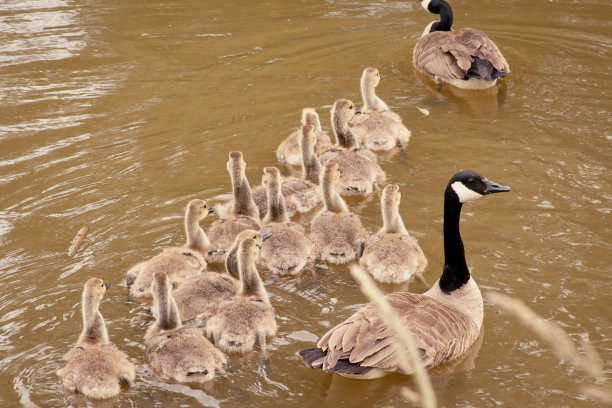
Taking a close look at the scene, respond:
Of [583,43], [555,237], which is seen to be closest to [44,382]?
[555,237]

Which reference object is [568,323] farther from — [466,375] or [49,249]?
[49,249]

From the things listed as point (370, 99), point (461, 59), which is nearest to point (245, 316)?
point (370, 99)

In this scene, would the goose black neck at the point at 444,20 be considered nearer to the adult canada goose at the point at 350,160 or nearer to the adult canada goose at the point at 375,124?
the adult canada goose at the point at 375,124

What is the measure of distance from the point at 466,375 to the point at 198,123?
585 centimetres

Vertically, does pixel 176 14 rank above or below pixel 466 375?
above

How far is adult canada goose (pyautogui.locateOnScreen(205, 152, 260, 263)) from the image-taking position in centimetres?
738

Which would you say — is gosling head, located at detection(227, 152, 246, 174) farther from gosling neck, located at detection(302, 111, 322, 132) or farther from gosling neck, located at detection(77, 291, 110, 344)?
gosling neck, located at detection(77, 291, 110, 344)

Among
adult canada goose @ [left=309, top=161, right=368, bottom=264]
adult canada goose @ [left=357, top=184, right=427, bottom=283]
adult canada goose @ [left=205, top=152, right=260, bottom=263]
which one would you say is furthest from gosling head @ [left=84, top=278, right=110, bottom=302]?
adult canada goose @ [left=357, top=184, right=427, bottom=283]

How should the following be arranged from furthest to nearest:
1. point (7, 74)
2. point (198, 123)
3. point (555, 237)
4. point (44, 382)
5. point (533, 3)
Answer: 1. point (533, 3)
2. point (7, 74)
3. point (198, 123)
4. point (555, 237)
5. point (44, 382)

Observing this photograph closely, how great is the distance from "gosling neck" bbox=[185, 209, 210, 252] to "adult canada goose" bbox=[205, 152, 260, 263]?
0.26 ft

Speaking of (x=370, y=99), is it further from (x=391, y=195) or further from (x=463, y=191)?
(x=463, y=191)

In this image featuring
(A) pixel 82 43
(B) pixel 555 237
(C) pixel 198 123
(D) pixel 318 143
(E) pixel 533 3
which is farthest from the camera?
(E) pixel 533 3

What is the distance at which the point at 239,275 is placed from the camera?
21.5 ft

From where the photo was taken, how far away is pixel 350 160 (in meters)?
8.57
